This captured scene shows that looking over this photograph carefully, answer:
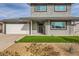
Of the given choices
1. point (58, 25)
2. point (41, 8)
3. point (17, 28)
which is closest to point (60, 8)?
point (58, 25)

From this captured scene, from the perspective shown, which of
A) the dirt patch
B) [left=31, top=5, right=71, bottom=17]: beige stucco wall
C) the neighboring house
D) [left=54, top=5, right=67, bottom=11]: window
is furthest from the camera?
[left=31, top=5, right=71, bottom=17]: beige stucco wall

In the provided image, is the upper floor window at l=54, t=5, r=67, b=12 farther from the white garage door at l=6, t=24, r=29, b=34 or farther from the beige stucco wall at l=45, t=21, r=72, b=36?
the white garage door at l=6, t=24, r=29, b=34

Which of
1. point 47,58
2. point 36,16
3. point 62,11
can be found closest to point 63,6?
point 62,11

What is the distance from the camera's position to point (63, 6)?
88.0ft

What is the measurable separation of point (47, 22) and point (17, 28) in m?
5.00

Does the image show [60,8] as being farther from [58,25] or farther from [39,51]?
[39,51]

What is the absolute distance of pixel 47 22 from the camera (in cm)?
2606

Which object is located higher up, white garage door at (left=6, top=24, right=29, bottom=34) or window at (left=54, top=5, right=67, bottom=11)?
window at (left=54, top=5, right=67, bottom=11)

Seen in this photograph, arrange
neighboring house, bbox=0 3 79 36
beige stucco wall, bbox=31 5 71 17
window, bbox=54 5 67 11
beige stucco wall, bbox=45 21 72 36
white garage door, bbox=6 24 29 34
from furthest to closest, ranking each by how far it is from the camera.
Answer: white garage door, bbox=6 24 29 34
beige stucco wall, bbox=31 5 71 17
window, bbox=54 5 67 11
neighboring house, bbox=0 3 79 36
beige stucco wall, bbox=45 21 72 36

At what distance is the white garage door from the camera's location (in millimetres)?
27703

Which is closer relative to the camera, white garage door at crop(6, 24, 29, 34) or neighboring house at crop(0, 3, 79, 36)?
neighboring house at crop(0, 3, 79, 36)

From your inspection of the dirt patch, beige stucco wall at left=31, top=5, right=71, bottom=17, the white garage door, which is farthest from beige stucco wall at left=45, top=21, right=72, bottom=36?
the dirt patch

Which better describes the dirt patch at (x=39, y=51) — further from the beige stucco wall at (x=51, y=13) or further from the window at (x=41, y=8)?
the window at (x=41, y=8)

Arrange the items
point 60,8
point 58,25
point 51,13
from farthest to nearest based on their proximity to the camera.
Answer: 1. point 51,13
2. point 60,8
3. point 58,25
